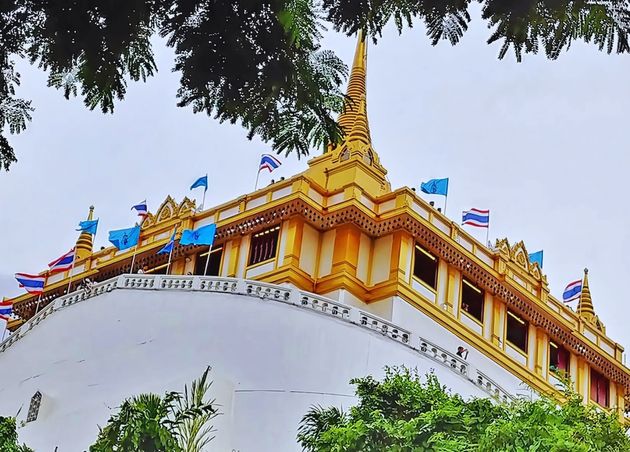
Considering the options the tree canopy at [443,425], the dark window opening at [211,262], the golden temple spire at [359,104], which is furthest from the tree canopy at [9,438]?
the golden temple spire at [359,104]

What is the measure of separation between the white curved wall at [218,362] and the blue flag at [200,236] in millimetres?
3833

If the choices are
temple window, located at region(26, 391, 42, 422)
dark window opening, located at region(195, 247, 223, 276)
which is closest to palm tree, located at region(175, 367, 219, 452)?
temple window, located at region(26, 391, 42, 422)

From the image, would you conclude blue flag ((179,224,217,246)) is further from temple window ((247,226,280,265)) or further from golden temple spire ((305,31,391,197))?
golden temple spire ((305,31,391,197))

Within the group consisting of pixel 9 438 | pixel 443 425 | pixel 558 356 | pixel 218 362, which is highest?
pixel 558 356

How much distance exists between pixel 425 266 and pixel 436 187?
3067mm

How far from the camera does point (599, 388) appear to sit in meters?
34.1

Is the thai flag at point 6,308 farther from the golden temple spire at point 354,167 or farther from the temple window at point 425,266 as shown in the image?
the temple window at point 425,266

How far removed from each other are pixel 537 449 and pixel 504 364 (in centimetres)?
1369

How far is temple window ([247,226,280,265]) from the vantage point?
1126 inches

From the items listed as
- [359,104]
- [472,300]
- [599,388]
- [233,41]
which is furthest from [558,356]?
[233,41]

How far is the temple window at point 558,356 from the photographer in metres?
32.0

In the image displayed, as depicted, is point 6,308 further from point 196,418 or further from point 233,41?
point 233,41

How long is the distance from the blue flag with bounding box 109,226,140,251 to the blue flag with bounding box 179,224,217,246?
262 cm

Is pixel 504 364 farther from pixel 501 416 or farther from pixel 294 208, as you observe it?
pixel 501 416
